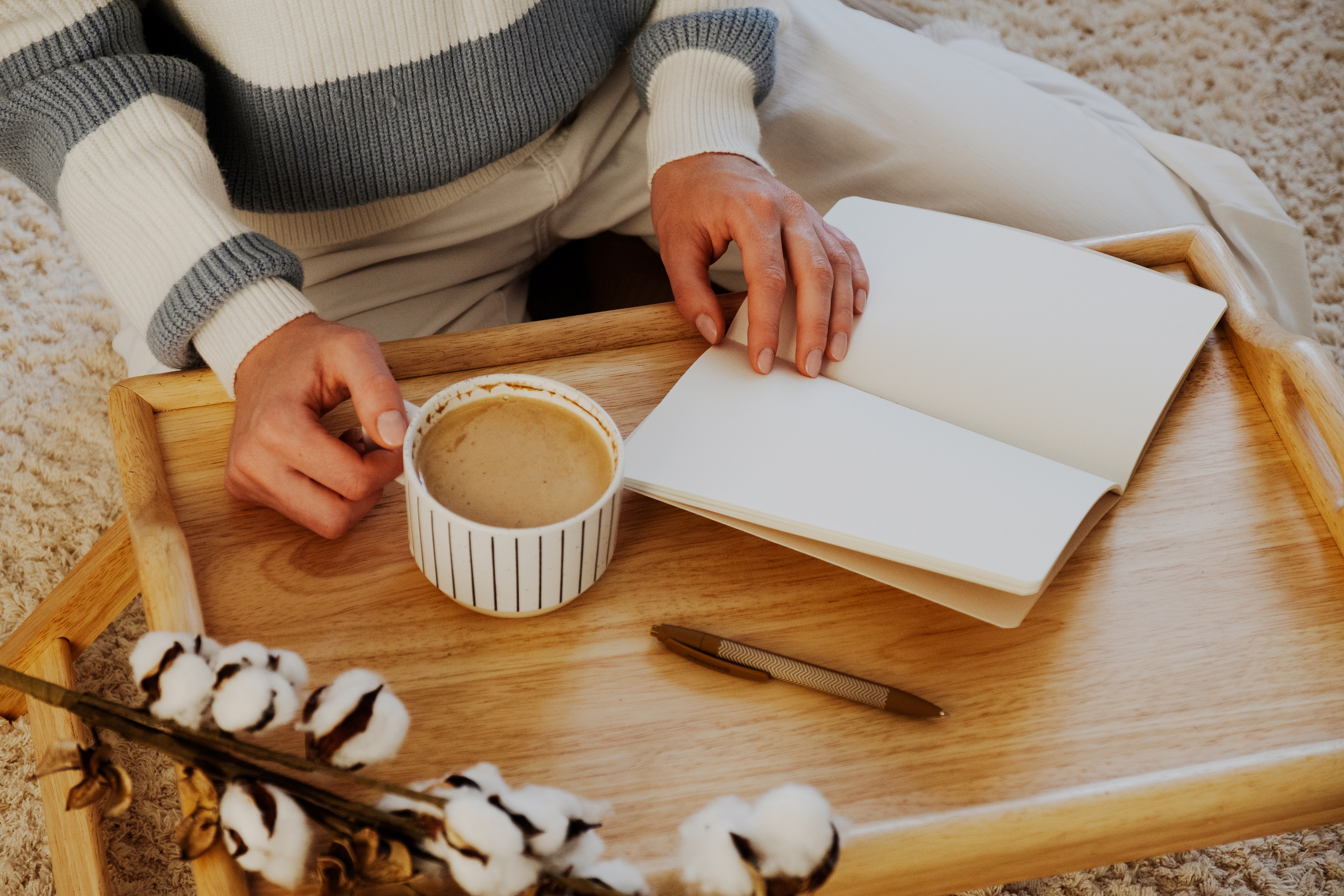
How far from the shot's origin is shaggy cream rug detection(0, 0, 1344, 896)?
0.86 metres

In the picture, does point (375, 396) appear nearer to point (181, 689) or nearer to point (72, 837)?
point (181, 689)

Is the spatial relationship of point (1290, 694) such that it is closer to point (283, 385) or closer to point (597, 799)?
point (597, 799)

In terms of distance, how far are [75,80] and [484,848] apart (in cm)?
59

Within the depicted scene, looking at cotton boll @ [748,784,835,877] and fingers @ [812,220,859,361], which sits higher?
cotton boll @ [748,784,835,877]

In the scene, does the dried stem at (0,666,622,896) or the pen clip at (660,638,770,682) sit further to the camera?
the pen clip at (660,638,770,682)

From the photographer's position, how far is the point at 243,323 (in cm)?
60

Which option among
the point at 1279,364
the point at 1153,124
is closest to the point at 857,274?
the point at 1279,364

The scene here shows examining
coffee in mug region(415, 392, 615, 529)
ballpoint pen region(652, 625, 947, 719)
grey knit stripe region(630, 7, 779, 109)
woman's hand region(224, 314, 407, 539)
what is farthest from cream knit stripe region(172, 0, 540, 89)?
ballpoint pen region(652, 625, 947, 719)

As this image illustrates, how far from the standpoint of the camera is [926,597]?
53 cm

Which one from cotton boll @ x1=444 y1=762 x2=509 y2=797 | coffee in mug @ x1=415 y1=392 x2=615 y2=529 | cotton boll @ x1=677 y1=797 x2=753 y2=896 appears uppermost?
cotton boll @ x1=677 y1=797 x2=753 y2=896

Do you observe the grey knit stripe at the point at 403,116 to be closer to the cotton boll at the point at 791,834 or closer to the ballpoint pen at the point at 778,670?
the ballpoint pen at the point at 778,670

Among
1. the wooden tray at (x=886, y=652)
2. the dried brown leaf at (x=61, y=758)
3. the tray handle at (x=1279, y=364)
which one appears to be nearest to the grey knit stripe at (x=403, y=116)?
the wooden tray at (x=886, y=652)

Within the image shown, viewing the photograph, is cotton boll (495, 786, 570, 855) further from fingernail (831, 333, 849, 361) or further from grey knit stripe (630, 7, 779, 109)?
grey knit stripe (630, 7, 779, 109)

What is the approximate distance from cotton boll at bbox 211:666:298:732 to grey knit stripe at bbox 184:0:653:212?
1.76 feet
